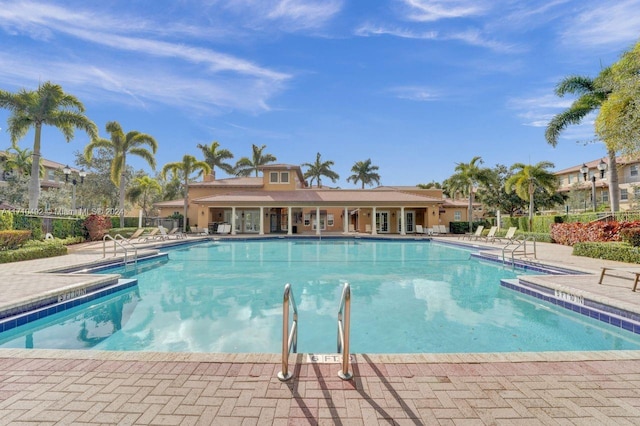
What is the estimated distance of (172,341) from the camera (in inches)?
210

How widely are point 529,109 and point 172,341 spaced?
976 inches

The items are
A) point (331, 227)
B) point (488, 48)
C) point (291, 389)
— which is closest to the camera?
point (291, 389)

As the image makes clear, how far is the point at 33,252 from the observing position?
11.9 metres

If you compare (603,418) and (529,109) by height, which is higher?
(529,109)

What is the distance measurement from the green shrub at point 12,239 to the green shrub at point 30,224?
4.89 feet

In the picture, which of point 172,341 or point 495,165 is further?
point 495,165

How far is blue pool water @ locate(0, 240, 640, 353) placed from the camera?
516 centimetres

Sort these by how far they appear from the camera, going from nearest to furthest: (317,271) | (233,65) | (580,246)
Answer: (317,271), (580,246), (233,65)

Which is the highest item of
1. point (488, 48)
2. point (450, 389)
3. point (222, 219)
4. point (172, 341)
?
point (488, 48)

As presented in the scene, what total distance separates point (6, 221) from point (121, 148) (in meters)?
13.4

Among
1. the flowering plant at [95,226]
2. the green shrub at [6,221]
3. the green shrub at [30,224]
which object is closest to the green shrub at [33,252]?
the green shrub at [6,221]

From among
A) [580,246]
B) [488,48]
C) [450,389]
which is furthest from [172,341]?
[488,48]

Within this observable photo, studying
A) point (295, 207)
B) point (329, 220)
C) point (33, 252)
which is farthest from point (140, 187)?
point (33, 252)

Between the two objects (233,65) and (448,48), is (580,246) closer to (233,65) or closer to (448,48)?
(448,48)
